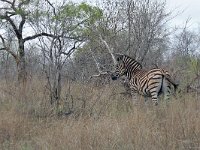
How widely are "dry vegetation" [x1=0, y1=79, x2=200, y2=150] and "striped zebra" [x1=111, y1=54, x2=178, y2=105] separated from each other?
490mm

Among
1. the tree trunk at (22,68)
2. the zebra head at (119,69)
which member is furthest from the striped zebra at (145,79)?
the tree trunk at (22,68)

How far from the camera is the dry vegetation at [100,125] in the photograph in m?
6.06

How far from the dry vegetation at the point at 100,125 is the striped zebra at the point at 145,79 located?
490 mm

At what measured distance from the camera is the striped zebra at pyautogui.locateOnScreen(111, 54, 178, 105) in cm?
923

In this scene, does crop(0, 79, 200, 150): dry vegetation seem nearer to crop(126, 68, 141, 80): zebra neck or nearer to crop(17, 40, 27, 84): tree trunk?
crop(126, 68, 141, 80): zebra neck

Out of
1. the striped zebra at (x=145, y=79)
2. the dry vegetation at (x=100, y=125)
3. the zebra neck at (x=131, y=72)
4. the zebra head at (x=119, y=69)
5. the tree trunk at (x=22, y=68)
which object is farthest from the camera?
the tree trunk at (x=22, y=68)

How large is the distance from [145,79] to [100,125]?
126 inches

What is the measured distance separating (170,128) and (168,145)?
51cm

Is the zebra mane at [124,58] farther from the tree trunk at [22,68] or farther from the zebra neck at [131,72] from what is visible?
the tree trunk at [22,68]

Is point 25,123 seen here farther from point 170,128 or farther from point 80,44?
point 80,44

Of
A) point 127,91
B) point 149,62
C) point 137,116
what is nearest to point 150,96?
point 127,91

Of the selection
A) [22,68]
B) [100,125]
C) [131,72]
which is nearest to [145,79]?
[131,72]

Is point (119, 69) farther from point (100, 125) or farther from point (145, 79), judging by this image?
point (100, 125)

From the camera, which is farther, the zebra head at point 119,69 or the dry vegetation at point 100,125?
the zebra head at point 119,69
